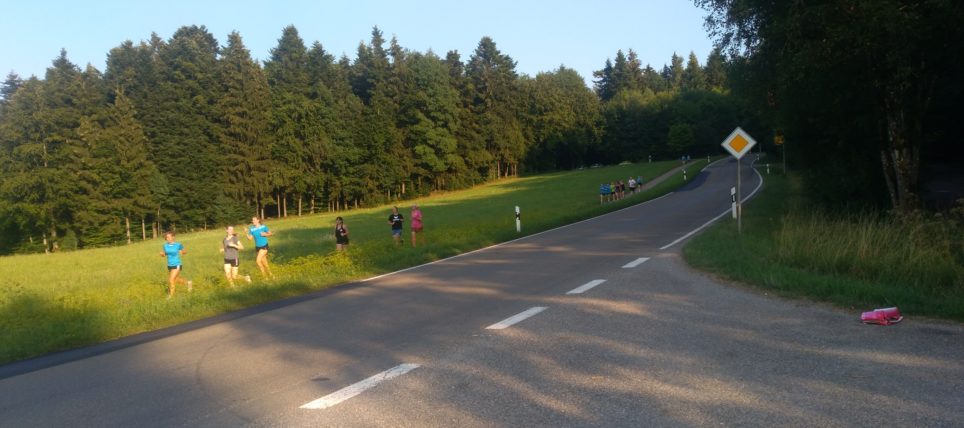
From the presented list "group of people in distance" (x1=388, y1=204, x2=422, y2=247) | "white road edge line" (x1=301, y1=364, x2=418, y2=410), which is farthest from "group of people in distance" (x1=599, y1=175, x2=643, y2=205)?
"white road edge line" (x1=301, y1=364, x2=418, y2=410)

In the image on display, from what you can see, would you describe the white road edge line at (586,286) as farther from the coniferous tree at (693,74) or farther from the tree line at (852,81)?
the coniferous tree at (693,74)

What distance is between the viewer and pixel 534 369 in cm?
593

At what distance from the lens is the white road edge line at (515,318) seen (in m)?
7.91

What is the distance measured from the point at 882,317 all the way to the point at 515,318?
12.9ft

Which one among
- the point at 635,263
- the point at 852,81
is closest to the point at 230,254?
the point at 635,263

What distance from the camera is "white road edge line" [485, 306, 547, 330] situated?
791 centimetres

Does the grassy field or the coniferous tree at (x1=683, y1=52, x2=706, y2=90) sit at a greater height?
the coniferous tree at (x1=683, y1=52, x2=706, y2=90)

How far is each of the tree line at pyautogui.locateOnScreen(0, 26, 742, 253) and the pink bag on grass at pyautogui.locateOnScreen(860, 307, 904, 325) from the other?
52881 mm

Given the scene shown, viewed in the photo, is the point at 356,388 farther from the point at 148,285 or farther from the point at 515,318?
the point at 148,285

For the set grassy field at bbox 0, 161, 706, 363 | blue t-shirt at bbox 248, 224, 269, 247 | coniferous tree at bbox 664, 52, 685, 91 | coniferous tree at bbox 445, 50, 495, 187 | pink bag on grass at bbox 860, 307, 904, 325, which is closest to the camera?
pink bag on grass at bbox 860, 307, 904, 325

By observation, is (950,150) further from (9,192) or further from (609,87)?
Answer: (609,87)

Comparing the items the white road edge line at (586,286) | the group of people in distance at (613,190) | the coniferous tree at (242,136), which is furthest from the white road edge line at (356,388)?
the coniferous tree at (242,136)

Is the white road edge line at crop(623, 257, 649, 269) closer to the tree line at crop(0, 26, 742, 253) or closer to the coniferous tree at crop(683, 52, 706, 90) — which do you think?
the tree line at crop(0, 26, 742, 253)

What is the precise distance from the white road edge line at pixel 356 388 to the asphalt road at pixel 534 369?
24 millimetres
